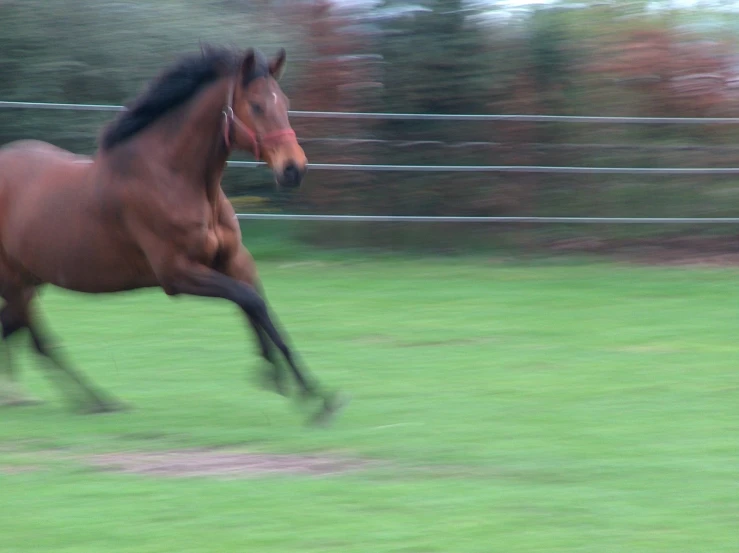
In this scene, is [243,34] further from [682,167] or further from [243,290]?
[243,290]

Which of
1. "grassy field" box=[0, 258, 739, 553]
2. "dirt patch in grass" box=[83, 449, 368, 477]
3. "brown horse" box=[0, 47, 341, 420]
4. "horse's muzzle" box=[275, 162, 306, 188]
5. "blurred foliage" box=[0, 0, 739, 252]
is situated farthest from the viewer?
"blurred foliage" box=[0, 0, 739, 252]

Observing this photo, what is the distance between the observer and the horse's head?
531cm

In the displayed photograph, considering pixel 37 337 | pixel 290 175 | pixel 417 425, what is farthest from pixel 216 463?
pixel 37 337

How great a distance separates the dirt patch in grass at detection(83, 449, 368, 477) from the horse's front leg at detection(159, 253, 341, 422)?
59cm

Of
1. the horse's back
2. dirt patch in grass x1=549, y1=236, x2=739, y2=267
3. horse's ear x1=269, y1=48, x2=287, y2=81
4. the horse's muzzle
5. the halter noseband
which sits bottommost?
dirt patch in grass x1=549, y1=236, x2=739, y2=267

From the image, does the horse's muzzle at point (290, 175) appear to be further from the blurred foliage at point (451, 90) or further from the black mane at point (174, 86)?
the blurred foliage at point (451, 90)

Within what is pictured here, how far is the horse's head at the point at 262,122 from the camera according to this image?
17.4ft

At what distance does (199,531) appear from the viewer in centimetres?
383

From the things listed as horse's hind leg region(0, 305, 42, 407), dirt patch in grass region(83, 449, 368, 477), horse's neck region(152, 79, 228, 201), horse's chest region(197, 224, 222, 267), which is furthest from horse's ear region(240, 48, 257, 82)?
horse's hind leg region(0, 305, 42, 407)

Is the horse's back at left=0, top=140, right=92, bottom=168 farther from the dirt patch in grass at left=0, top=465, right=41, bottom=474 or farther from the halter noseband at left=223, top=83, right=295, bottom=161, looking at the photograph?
the dirt patch in grass at left=0, top=465, right=41, bottom=474

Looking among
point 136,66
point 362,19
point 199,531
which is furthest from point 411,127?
point 199,531

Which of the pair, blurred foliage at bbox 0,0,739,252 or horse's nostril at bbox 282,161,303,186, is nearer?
horse's nostril at bbox 282,161,303,186

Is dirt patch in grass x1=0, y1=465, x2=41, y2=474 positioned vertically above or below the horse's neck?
below

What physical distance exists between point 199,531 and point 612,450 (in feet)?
6.09
